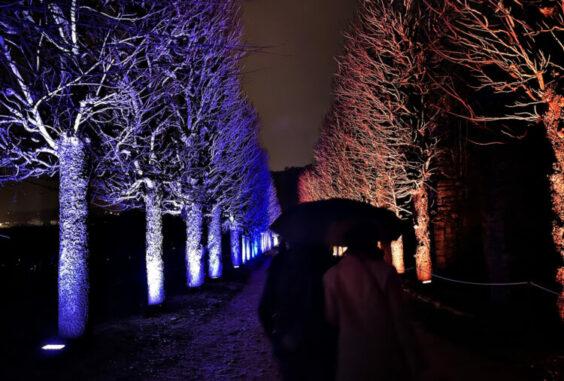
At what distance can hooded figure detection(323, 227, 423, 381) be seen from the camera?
2555 mm

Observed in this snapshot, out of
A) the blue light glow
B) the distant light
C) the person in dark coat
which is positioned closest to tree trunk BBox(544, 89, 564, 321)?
the person in dark coat

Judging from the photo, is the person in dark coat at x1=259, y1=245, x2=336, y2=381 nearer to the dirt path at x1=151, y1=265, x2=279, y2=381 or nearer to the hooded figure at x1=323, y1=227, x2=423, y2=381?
the dirt path at x1=151, y1=265, x2=279, y2=381

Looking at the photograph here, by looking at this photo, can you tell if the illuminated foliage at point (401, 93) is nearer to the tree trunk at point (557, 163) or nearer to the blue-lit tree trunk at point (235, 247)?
the tree trunk at point (557, 163)

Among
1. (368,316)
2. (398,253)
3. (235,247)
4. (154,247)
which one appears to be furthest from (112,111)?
(235,247)

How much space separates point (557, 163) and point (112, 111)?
10.9 metres

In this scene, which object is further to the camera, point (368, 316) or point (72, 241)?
point (72, 241)

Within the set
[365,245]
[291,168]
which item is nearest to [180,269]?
[365,245]

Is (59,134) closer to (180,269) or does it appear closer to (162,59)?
(162,59)

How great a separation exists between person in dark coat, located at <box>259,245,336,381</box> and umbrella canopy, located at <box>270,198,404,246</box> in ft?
0.67

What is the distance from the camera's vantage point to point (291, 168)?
122312 millimetres

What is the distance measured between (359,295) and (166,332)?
23.0 ft

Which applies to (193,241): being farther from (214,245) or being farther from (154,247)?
(214,245)

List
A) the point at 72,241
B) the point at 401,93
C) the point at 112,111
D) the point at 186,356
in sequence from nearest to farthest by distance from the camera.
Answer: the point at 72,241 < the point at 186,356 < the point at 112,111 < the point at 401,93

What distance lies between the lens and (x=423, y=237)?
12688mm
